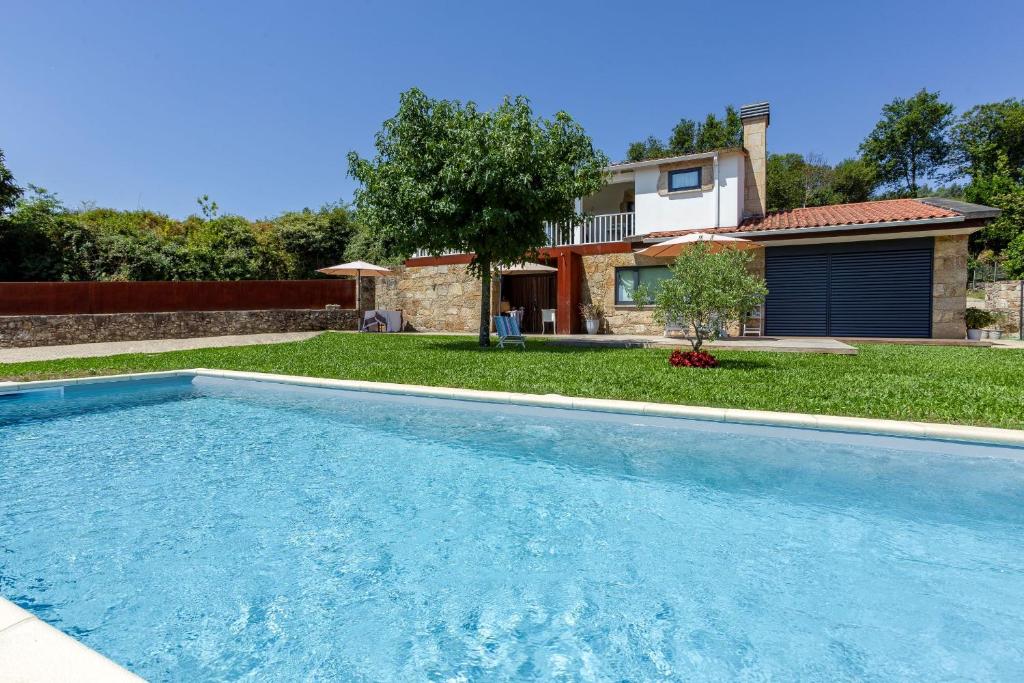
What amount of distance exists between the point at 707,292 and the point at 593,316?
9.86 m

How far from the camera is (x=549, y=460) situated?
18.5 feet

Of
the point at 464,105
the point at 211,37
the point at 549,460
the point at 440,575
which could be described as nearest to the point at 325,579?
the point at 440,575

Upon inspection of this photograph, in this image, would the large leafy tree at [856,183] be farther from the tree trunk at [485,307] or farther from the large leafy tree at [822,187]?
the tree trunk at [485,307]

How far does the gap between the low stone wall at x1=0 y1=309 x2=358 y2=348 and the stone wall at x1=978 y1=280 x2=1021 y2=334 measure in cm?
2412

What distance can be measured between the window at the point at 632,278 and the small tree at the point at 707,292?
26.6 ft

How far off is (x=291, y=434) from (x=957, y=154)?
174 ft

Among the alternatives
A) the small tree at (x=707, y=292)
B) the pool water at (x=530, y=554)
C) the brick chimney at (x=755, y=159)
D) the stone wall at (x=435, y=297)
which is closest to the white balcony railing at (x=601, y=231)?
the stone wall at (x=435, y=297)

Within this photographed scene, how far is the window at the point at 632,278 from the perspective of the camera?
1809 cm

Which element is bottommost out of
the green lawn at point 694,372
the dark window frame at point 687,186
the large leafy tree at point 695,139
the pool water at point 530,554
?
the pool water at point 530,554

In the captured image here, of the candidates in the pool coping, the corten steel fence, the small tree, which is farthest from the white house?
the pool coping

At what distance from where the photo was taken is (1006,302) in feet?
59.1

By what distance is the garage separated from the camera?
590 inches

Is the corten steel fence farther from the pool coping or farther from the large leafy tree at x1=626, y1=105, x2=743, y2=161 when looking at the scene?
the large leafy tree at x1=626, y1=105, x2=743, y2=161

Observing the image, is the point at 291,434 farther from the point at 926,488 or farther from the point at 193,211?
the point at 193,211
